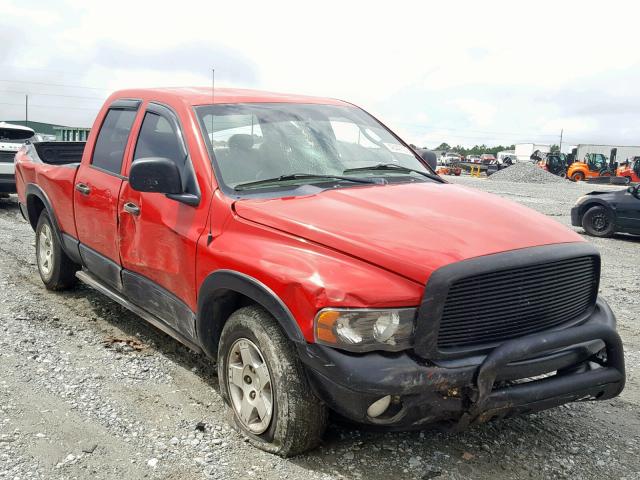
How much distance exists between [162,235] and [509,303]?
2.17 metres

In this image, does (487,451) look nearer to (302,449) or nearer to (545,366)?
(545,366)

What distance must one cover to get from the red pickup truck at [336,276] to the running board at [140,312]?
3 cm

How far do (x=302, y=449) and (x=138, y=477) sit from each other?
83 centimetres

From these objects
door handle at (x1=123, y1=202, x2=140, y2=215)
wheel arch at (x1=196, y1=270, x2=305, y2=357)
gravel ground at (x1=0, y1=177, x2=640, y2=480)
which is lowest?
gravel ground at (x1=0, y1=177, x2=640, y2=480)

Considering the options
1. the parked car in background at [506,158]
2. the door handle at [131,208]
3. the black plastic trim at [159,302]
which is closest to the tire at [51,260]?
the black plastic trim at [159,302]

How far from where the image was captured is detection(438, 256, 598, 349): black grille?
115 inches

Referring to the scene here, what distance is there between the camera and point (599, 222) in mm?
12781

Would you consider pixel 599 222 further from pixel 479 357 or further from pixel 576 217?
pixel 479 357

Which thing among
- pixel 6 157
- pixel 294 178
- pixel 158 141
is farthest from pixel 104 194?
pixel 6 157

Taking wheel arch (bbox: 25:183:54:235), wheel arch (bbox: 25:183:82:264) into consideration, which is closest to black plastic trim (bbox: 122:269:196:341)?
wheel arch (bbox: 25:183:82:264)

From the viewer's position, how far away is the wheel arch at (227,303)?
3037mm

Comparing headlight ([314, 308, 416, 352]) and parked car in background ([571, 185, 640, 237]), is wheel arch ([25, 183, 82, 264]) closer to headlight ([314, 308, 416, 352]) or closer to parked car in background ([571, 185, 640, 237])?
headlight ([314, 308, 416, 352])

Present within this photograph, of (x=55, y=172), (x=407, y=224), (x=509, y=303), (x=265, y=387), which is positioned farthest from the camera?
(x=55, y=172)

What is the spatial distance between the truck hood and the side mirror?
1.68 ft
